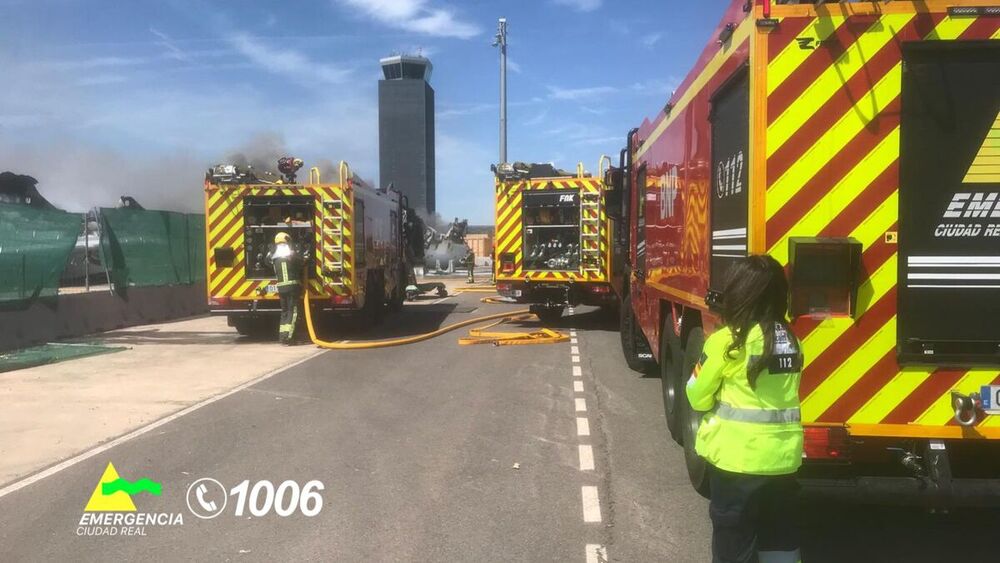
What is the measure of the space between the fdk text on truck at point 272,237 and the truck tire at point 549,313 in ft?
15.7

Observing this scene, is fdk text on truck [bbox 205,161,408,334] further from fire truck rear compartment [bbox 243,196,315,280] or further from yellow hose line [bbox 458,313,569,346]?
yellow hose line [bbox 458,313,569,346]

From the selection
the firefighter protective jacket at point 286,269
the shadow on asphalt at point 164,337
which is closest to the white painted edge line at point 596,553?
the firefighter protective jacket at point 286,269

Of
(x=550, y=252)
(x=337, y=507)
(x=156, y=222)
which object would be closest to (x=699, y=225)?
(x=337, y=507)

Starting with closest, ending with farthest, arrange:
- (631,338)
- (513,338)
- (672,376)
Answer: (672,376) → (631,338) → (513,338)

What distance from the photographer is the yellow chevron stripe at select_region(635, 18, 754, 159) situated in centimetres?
421

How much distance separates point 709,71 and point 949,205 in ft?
5.83

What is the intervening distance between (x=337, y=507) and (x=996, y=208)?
13.5ft

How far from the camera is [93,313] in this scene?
14.6 m

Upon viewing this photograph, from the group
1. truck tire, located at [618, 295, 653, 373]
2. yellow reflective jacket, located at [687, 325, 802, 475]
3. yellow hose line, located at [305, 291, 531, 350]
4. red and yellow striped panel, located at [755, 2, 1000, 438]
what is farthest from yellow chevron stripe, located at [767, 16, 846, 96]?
yellow hose line, located at [305, 291, 531, 350]

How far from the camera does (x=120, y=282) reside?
15578mm

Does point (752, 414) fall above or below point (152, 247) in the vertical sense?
below

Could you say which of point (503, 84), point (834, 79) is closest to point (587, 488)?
point (834, 79)

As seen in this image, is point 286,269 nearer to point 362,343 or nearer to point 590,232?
point 362,343

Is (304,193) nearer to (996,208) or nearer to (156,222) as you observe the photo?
(156,222)
